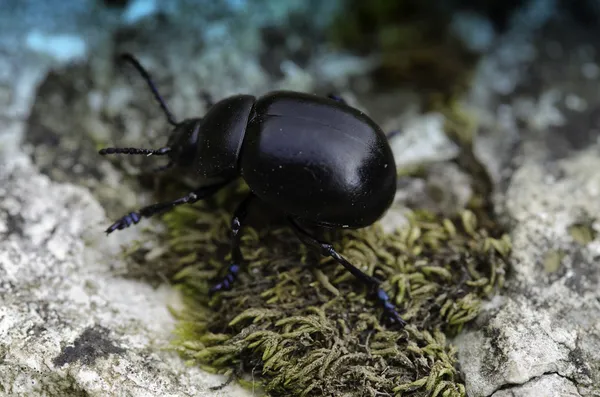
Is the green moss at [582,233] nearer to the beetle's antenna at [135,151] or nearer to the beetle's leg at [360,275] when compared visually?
the beetle's leg at [360,275]

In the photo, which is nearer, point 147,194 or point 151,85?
point 147,194

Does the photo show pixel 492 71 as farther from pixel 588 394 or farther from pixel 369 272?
pixel 588 394

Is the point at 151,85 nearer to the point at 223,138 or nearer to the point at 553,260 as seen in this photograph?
the point at 223,138

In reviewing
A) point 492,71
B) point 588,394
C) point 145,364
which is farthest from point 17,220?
point 492,71

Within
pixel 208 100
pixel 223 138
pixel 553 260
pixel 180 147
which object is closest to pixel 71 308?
pixel 180 147

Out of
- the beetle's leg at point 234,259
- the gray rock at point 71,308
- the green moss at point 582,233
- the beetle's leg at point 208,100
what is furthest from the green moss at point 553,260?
the beetle's leg at point 208,100

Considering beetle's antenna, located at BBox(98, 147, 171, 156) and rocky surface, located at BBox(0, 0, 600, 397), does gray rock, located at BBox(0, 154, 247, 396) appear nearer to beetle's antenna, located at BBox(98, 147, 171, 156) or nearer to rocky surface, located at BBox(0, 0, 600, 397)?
rocky surface, located at BBox(0, 0, 600, 397)

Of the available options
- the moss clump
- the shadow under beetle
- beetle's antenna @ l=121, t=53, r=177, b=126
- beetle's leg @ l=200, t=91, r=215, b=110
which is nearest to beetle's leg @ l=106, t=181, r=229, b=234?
the shadow under beetle
